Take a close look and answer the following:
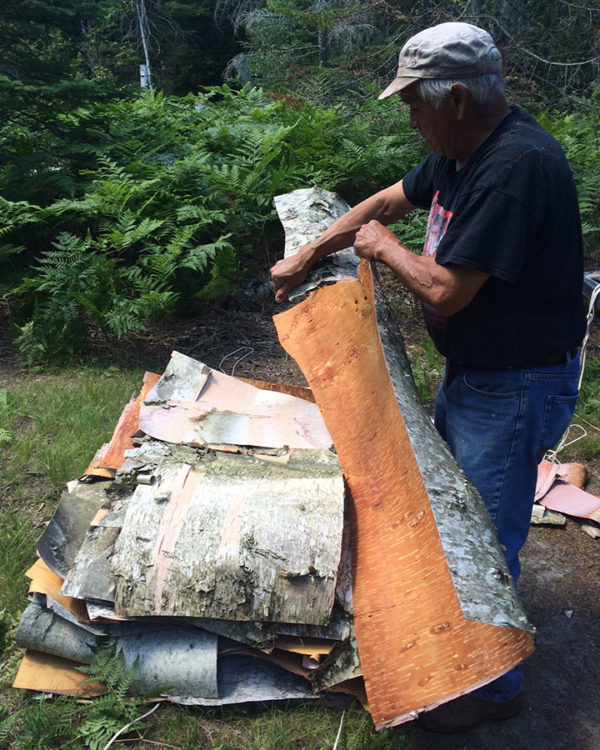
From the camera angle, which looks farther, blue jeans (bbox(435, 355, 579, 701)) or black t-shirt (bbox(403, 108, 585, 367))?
blue jeans (bbox(435, 355, 579, 701))

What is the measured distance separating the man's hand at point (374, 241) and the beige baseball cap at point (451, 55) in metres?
0.53

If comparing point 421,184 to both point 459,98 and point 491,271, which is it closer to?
point 459,98

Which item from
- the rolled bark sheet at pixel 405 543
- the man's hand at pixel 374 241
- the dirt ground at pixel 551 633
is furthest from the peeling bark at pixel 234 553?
the man's hand at pixel 374 241

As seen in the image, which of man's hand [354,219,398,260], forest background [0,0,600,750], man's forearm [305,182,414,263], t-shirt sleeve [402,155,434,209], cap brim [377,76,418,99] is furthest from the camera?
forest background [0,0,600,750]

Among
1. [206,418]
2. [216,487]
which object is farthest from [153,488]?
[206,418]

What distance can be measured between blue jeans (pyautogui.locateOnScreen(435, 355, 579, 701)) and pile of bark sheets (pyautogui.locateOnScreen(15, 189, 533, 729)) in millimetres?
139

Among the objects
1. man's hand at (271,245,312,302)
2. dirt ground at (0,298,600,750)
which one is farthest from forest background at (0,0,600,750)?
man's hand at (271,245,312,302)

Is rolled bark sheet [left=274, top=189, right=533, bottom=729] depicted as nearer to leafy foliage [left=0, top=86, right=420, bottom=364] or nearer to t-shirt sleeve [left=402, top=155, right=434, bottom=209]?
t-shirt sleeve [left=402, top=155, right=434, bottom=209]

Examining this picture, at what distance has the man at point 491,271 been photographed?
168cm

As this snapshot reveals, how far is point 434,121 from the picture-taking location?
6.16 feet

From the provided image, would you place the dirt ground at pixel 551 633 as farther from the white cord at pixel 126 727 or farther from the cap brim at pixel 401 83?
the cap brim at pixel 401 83

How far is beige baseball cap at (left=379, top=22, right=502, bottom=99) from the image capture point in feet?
5.66

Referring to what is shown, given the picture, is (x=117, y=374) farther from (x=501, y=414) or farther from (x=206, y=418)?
(x=501, y=414)

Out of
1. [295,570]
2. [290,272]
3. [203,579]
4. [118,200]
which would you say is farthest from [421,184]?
[118,200]
